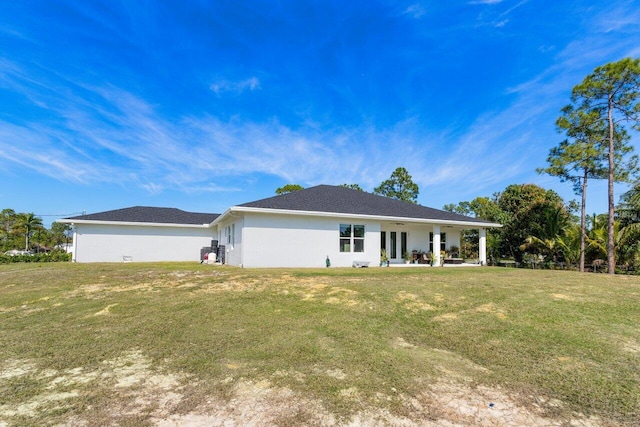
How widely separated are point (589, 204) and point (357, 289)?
20229mm

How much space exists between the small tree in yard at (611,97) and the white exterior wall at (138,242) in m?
25.3

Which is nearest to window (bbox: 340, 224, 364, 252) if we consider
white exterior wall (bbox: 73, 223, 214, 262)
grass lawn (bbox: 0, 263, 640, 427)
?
grass lawn (bbox: 0, 263, 640, 427)

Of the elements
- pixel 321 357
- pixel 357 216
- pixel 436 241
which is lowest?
pixel 321 357

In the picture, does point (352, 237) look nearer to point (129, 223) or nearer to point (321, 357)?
point (321, 357)

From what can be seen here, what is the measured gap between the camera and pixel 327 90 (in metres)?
18.8

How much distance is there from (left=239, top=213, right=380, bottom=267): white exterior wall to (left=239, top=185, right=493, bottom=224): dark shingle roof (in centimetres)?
52

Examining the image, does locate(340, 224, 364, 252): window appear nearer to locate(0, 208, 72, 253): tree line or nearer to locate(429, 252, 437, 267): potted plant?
locate(429, 252, 437, 267): potted plant

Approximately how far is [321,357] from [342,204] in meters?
13.4

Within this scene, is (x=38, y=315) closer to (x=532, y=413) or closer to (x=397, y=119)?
(x=532, y=413)

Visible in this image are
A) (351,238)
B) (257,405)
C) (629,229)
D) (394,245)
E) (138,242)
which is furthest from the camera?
(138,242)

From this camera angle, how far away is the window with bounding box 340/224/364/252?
53.3 ft

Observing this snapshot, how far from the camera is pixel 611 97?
1672 cm

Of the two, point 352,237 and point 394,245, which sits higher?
point 352,237

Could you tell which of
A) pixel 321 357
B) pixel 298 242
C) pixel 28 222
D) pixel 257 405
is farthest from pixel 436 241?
pixel 28 222
